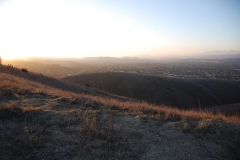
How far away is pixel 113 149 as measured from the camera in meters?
4.91

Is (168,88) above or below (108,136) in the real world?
below

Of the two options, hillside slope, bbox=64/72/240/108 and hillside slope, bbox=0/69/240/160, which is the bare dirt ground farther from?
hillside slope, bbox=64/72/240/108

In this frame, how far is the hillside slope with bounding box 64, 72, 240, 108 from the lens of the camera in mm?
44875

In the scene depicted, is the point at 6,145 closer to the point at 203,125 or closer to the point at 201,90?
the point at 203,125

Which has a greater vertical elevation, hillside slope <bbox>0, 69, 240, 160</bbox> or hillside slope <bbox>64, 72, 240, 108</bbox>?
hillside slope <bbox>0, 69, 240, 160</bbox>

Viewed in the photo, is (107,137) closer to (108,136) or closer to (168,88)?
(108,136)

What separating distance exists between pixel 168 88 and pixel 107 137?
4547cm

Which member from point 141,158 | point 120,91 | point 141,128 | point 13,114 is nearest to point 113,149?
point 141,158

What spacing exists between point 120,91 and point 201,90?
2237cm

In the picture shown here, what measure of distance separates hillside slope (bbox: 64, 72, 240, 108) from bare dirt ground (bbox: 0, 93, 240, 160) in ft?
119

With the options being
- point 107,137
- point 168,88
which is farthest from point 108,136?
point 168,88

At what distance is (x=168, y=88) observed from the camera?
161ft

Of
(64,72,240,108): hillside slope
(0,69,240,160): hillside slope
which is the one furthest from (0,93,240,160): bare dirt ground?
(64,72,240,108): hillside slope

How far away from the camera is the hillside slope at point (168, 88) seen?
44.9 m
